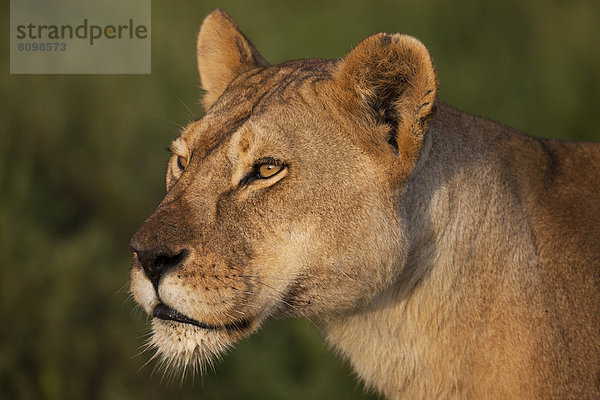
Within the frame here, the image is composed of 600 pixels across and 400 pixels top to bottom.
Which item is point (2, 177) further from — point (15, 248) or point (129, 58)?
point (129, 58)

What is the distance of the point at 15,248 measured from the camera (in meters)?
5.42

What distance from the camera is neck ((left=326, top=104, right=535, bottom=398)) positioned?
3.07 metres

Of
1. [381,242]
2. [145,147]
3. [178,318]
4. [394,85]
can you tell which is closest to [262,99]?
[394,85]

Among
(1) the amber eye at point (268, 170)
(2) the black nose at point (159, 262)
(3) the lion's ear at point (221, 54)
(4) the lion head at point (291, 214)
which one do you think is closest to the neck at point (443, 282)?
(4) the lion head at point (291, 214)

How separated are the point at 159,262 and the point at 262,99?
0.81 metres

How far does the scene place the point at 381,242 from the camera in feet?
9.59

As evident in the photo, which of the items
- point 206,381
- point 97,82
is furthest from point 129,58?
point 206,381

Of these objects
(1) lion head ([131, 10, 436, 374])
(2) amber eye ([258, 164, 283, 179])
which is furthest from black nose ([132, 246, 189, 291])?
(2) amber eye ([258, 164, 283, 179])

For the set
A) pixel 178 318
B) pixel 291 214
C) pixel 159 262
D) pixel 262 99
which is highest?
pixel 262 99

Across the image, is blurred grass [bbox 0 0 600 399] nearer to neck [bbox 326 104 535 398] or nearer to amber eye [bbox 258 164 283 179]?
amber eye [bbox 258 164 283 179]

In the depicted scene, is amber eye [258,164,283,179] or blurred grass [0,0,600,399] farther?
blurred grass [0,0,600,399]

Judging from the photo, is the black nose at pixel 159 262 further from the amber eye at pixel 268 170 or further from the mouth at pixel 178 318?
the amber eye at pixel 268 170

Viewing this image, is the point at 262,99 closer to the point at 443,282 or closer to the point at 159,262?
the point at 159,262

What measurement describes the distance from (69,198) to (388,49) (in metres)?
4.33
